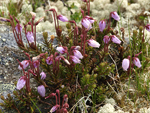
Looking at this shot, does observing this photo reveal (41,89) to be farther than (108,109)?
No

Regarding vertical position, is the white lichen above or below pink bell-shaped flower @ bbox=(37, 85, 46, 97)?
below


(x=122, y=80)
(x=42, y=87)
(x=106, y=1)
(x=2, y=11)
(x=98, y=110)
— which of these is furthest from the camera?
(x=106, y=1)

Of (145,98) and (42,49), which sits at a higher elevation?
(42,49)

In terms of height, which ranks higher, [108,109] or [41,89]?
[41,89]

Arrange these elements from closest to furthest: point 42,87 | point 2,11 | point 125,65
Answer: point 42,87, point 125,65, point 2,11

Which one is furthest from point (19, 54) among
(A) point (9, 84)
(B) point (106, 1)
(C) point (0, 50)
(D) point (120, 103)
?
(B) point (106, 1)

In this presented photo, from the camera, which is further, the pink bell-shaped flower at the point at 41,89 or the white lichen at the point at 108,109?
the white lichen at the point at 108,109

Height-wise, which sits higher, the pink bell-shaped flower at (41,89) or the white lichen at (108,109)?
the pink bell-shaped flower at (41,89)

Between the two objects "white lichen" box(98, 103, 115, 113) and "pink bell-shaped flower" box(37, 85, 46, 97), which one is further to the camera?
"white lichen" box(98, 103, 115, 113)

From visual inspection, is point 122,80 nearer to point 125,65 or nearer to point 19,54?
point 125,65

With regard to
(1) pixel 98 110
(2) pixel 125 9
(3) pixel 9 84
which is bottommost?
(1) pixel 98 110

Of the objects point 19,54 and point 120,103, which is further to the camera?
point 19,54
